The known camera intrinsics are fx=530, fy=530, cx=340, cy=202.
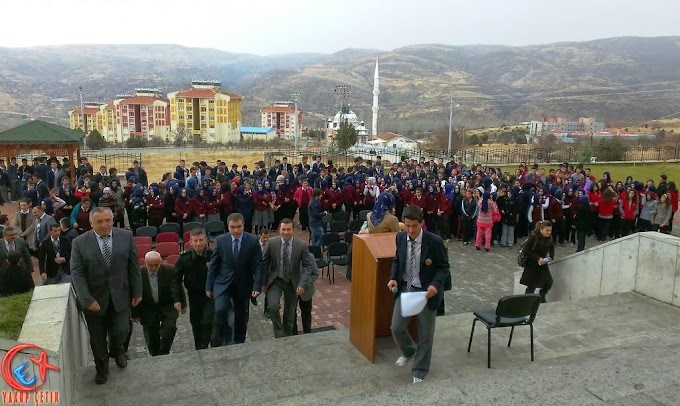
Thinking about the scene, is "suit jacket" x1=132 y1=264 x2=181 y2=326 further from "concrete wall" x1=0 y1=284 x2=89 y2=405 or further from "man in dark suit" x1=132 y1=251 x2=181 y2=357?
"concrete wall" x1=0 y1=284 x2=89 y2=405

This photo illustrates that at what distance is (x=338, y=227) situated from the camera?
12.4 metres

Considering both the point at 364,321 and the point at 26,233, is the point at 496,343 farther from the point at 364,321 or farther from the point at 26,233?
the point at 26,233

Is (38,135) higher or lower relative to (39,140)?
higher

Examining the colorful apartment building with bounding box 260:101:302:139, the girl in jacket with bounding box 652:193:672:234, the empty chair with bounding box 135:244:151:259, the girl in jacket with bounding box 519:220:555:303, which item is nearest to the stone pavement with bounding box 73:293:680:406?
the girl in jacket with bounding box 519:220:555:303

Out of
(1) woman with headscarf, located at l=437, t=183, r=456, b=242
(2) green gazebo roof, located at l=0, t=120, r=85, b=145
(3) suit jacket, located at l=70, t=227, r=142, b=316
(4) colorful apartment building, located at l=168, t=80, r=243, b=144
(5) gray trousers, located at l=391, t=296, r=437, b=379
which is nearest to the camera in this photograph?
(3) suit jacket, located at l=70, t=227, r=142, b=316

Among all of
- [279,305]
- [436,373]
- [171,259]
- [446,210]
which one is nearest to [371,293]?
[436,373]

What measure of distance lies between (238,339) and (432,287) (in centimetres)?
277

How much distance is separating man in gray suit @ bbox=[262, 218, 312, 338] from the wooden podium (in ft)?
2.96

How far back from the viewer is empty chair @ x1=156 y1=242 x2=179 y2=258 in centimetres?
960

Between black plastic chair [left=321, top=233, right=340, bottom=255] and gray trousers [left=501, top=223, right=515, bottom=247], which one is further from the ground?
black plastic chair [left=321, top=233, right=340, bottom=255]

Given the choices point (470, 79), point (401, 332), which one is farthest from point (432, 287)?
point (470, 79)

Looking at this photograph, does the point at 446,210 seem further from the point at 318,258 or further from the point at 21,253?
the point at 21,253

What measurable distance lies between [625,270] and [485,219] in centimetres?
490

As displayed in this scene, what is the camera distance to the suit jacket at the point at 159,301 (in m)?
5.99
